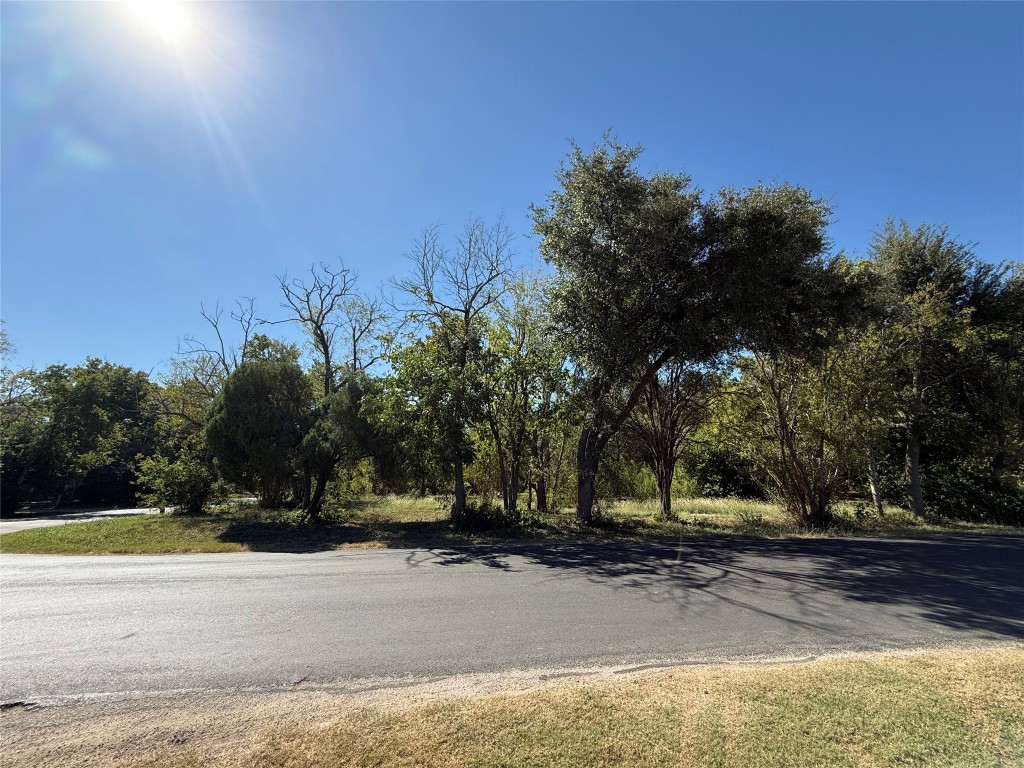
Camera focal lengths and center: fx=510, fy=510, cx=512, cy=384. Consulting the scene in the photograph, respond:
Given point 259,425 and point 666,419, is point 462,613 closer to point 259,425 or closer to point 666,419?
point 259,425

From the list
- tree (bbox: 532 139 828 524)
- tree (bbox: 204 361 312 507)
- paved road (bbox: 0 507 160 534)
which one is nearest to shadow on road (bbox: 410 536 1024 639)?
tree (bbox: 532 139 828 524)

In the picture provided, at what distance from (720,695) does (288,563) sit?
1016 centimetres

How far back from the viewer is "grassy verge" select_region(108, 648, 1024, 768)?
3.22 metres

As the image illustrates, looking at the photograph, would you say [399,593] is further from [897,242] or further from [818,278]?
[897,242]

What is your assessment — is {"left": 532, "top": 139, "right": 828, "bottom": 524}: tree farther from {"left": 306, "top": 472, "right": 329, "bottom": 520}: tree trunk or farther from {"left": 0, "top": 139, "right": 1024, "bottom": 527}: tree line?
{"left": 306, "top": 472, "right": 329, "bottom": 520}: tree trunk

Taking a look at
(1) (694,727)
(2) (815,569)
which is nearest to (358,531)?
(2) (815,569)

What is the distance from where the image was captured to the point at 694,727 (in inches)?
139

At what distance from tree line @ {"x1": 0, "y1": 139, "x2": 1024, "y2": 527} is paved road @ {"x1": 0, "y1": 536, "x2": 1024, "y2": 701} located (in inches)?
243

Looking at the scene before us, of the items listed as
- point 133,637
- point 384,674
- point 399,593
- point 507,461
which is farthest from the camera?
point 507,461

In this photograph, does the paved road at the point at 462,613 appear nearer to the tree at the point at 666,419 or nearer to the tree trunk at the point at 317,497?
the tree trunk at the point at 317,497

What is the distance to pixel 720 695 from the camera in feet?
13.3

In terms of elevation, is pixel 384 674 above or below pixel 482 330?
below

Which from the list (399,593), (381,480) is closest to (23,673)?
(399,593)

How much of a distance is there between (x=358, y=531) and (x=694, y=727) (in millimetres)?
Answer: 15524
